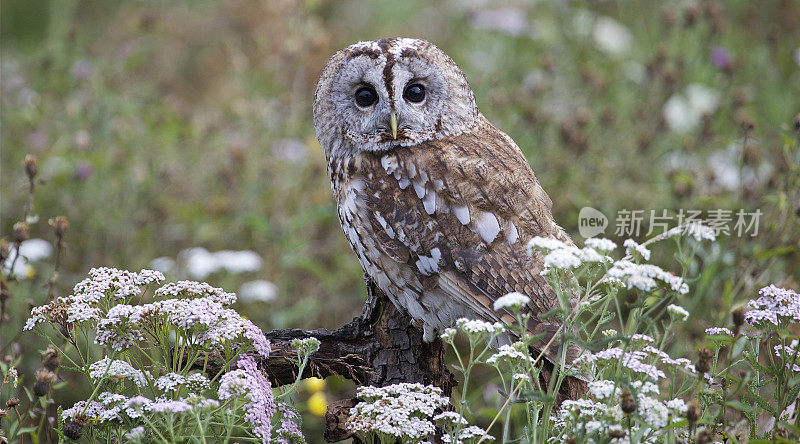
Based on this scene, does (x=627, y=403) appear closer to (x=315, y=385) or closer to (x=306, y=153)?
(x=315, y=385)

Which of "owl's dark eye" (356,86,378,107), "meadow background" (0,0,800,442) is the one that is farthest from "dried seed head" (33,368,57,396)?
"meadow background" (0,0,800,442)

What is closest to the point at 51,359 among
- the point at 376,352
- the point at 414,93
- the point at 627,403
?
the point at 376,352

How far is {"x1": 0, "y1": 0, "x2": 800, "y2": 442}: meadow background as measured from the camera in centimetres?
369

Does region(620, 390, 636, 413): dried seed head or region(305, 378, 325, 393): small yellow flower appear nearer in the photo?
region(620, 390, 636, 413): dried seed head

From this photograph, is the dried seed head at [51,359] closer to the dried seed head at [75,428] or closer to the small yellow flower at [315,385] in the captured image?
the dried seed head at [75,428]

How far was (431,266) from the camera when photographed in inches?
103

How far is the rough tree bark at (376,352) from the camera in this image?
98.1 inches

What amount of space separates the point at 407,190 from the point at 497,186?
11.8 inches

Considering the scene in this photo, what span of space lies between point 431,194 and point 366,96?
0.46 m

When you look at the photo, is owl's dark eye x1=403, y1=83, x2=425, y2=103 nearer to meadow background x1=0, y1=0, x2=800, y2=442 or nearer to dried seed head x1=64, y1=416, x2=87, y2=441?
meadow background x1=0, y1=0, x2=800, y2=442

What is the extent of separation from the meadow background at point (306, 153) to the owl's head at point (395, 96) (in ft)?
3.08

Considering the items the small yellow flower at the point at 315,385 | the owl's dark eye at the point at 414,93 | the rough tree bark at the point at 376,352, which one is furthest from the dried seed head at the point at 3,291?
the small yellow flower at the point at 315,385

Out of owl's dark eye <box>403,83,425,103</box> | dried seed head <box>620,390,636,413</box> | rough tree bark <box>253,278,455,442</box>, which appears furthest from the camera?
owl's dark eye <box>403,83,425,103</box>

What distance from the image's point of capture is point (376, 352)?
2.59 metres
